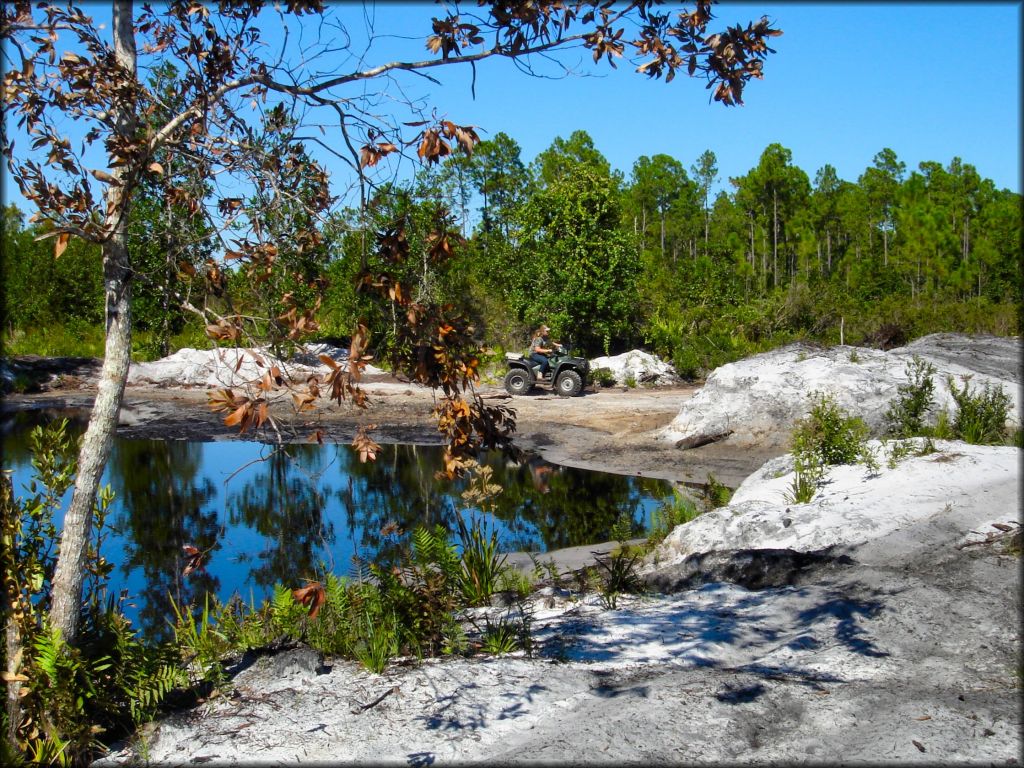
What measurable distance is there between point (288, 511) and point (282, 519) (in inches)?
24.5

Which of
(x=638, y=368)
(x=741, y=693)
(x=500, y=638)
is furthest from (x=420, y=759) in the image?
(x=638, y=368)

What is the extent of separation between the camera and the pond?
9.33 meters

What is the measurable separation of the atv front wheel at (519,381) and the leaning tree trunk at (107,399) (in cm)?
1773

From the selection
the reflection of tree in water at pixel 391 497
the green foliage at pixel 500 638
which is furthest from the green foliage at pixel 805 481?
the green foliage at pixel 500 638

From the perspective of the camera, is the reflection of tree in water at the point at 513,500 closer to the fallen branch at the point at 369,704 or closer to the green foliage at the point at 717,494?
the green foliage at the point at 717,494

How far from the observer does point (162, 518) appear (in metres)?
12.0

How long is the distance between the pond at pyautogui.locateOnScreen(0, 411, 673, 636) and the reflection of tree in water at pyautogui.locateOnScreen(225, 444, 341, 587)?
0.07ft

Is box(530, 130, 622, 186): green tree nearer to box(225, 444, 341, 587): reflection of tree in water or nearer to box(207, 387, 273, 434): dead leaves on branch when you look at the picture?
box(225, 444, 341, 587): reflection of tree in water

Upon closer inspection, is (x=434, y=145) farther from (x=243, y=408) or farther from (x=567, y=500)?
(x=567, y=500)

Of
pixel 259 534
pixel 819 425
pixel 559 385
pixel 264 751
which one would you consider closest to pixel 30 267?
pixel 559 385

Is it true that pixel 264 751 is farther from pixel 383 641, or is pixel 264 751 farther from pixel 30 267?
pixel 30 267

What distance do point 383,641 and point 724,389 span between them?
12006 millimetres

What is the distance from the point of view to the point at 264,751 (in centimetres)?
447

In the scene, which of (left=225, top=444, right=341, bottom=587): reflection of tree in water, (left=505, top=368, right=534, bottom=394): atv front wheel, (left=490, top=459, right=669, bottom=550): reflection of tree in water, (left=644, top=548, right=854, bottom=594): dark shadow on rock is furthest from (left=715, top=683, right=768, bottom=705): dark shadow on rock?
(left=505, top=368, right=534, bottom=394): atv front wheel
